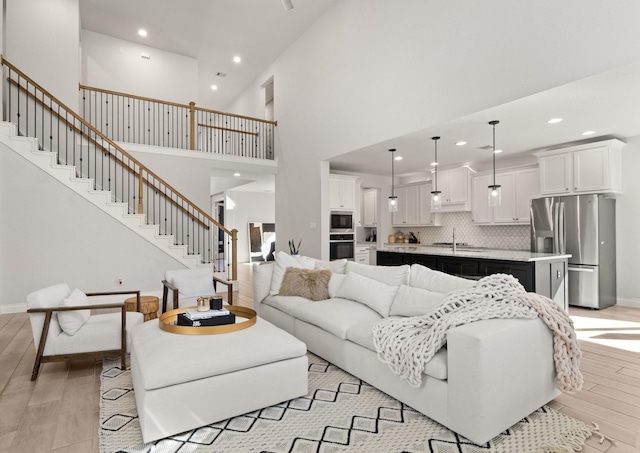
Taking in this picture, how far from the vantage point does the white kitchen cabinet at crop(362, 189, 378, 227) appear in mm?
9155

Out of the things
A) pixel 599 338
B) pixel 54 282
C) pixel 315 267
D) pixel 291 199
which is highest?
pixel 291 199

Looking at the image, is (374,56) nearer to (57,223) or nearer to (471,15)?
(471,15)

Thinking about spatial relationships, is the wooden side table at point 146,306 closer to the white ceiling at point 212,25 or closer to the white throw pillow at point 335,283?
the white throw pillow at point 335,283

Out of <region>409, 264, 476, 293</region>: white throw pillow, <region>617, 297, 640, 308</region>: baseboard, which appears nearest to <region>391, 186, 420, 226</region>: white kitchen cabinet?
<region>617, 297, 640, 308</region>: baseboard

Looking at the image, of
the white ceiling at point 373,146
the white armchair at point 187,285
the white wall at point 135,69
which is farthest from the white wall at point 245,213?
the white armchair at point 187,285

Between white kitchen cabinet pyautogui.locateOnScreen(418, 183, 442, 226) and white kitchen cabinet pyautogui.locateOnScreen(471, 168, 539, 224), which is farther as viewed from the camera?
white kitchen cabinet pyautogui.locateOnScreen(418, 183, 442, 226)

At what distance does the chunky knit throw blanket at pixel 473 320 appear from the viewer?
2193 millimetres

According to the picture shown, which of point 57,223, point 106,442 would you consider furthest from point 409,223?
point 106,442

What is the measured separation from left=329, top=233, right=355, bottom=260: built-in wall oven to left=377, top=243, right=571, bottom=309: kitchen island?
1873mm

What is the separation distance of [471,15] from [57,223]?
6491 millimetres

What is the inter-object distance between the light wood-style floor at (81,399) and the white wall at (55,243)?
169cm

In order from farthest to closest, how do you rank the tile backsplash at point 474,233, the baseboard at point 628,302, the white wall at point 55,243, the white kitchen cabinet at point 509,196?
1. the tile backsplash at point 474,233
2. the white kitchen cabinet at point 509,196
3. the baseboard at point 628,302
4. the white wall at point 55,243

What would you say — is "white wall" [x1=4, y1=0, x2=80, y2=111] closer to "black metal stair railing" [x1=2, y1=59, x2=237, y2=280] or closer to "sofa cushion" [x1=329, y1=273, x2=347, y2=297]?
"black metal stair railing" [x1=2, y1=59, x2=237, y2=280]

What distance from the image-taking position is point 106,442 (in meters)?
1.99
